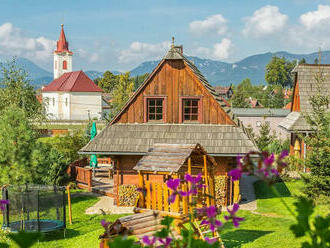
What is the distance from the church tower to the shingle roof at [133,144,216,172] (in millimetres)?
84331

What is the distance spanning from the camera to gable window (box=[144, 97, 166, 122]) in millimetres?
17733

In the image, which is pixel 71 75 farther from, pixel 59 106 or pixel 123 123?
pixel 123 123

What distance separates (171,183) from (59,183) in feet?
58.5

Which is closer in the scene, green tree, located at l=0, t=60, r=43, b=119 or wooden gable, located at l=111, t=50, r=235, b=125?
wooden gable, located at l=111, t=50, r=235, b=125

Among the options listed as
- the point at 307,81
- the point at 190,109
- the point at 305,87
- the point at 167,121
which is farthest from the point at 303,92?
the point at 167,121

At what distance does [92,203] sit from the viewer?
17.6m

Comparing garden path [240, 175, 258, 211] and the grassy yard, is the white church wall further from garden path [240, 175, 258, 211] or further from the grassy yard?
the grassy yard

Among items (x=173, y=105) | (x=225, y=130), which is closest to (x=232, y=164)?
(x=225, y=130)

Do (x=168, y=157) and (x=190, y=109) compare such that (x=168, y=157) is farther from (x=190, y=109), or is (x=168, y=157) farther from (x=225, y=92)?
(x=225, y=92)

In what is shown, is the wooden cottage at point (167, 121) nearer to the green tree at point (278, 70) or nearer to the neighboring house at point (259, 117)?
the neighboring house at point (259, 117)

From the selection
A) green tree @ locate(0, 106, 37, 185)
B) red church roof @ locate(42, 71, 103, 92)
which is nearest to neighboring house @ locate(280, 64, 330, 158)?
green tree @ locate(0, 106, 37, 185)

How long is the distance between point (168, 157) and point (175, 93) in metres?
5.73

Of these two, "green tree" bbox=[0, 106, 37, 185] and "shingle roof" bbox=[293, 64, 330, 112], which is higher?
"shingle roof" bbox=[293, 64, 330, 112]

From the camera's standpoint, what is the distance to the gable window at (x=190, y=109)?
17453 millimetres
